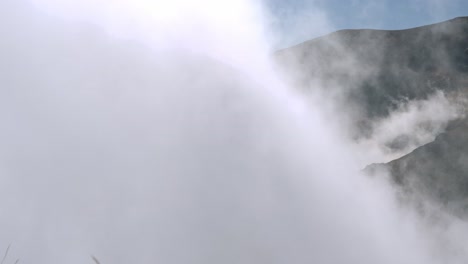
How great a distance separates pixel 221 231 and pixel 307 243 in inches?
217

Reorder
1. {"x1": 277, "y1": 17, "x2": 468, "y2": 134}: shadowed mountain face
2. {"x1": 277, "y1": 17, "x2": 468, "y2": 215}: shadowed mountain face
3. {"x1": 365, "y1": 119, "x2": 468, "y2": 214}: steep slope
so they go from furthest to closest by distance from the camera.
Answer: {"x1": 277, "y1": 17, "x2": 468, "y2": 134}: shadowed mountain face → {"x1": 277, "y1": 17, "x2": 468, "y2": 215}: shadowed mountain face → {"x1": 365, "y1": 119, "x2": 468, "y2": 214}: steep slope

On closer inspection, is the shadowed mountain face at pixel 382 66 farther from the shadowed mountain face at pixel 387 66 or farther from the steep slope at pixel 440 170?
the steep slope at pixel 440 170

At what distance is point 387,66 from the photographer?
54594 mm

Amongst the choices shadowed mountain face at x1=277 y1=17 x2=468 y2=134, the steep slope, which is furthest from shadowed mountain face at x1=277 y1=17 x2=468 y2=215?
the steep slope

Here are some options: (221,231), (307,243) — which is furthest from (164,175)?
(307,243)

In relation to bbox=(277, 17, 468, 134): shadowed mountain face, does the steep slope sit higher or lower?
lower

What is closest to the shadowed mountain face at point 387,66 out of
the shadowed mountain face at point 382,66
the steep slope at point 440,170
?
the shadowed mountain face at point 382,66

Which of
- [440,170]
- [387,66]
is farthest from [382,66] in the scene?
[440,170]

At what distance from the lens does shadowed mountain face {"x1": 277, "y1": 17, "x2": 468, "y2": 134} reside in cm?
5241

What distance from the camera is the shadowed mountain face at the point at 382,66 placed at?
52250mm

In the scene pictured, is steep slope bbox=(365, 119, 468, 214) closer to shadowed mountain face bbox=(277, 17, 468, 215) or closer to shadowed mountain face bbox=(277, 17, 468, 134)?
shadowed mountain face bbox=(277, 17, 468, 215)

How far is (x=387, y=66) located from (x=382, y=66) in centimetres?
59

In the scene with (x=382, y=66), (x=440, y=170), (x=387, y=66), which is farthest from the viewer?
(x=382, y=66)

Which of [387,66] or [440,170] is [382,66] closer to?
[387,66]
